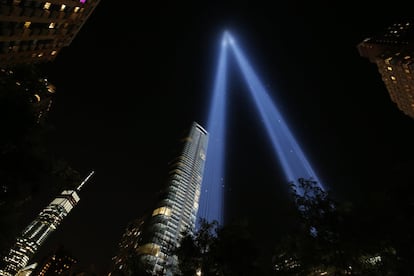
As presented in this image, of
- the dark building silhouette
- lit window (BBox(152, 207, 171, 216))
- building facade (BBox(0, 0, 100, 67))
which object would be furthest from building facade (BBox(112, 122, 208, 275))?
the dark building silhouette

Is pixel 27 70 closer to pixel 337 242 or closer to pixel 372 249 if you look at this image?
pixel 337 242

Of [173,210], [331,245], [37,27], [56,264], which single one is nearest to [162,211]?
[173,210]

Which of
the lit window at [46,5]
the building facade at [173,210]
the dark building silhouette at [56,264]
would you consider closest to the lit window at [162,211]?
the building facade at [173,210]

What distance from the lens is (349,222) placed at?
2019 cm

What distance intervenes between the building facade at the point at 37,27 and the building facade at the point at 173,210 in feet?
163

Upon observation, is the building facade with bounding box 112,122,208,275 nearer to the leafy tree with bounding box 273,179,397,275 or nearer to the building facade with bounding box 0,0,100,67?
the building facade with bounding box 0,0,100,67

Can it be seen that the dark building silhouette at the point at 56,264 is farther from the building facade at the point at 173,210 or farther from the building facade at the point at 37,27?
the building facade at the point at 37,27

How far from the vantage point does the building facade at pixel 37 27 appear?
40.1 metres

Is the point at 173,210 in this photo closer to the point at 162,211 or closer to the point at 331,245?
the point at 162,211

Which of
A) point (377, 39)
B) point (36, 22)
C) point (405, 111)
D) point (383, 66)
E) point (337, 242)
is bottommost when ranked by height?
point (337, 242)

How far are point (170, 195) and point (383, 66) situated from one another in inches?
2978

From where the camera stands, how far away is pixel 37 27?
47.3 meters

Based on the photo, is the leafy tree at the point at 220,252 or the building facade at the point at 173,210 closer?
the leafy tree at the point at 220,252

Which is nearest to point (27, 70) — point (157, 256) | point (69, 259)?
point (157, 256)
